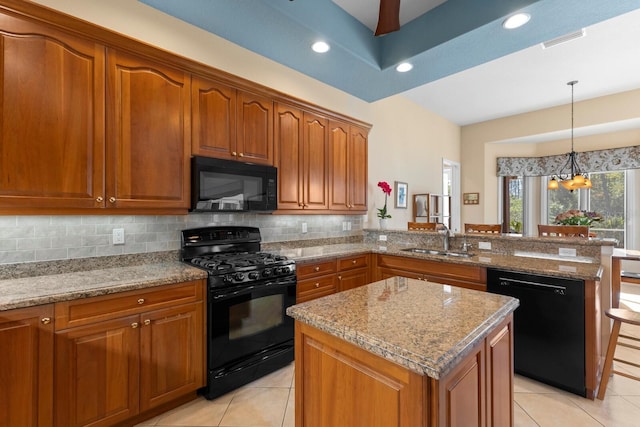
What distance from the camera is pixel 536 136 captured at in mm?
5738

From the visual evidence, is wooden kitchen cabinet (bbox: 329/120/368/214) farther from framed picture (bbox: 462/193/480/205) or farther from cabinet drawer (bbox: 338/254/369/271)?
framed picture (bbox: 462/193/480/205)

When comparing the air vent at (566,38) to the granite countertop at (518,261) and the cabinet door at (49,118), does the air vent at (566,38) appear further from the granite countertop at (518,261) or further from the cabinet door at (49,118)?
the cabinet door at (49,118)

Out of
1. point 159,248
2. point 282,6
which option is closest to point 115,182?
point 159,248

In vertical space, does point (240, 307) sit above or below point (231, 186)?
below

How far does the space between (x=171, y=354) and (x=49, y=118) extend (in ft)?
5.21

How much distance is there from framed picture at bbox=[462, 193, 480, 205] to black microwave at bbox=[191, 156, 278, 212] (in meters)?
5.05

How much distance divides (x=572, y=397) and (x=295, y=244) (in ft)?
8.49

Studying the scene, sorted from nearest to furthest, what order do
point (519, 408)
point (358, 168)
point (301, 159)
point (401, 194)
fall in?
point (519, 408)
point (301, 159)
point (358, 168)
point (401, 194)

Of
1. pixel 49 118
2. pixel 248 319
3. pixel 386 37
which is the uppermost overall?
pixel 386 37

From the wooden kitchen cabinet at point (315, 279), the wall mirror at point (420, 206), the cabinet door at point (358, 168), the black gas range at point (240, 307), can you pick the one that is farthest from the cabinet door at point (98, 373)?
the wall mirror at point (420, 206)

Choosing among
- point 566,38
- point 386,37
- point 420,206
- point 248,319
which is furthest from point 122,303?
point 566,38

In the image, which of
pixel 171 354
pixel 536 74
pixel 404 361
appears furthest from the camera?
pixel 536 74

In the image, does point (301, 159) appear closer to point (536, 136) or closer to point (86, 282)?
point (86, 282)

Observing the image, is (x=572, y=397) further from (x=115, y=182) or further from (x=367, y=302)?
(x=115, y=182)
